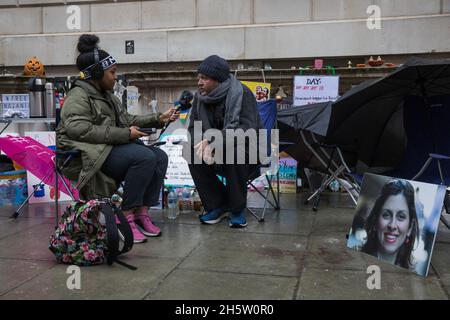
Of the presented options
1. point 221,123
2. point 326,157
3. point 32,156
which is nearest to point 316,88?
point 326,157

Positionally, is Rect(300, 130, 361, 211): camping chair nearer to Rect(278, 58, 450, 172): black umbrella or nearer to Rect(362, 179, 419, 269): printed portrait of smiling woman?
Rect(278, 58, 450, 172): black umbrella

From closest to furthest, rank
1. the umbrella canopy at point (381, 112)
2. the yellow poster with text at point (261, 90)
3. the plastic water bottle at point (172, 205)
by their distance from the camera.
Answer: the umbrella canopy at point (381, 112), the plastic water bottle at point (172, 205), the yellow poster with text at point (261, 90)

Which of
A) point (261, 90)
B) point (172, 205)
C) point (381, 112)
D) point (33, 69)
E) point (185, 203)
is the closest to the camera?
point (381, 112)

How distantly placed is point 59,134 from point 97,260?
3.91ft

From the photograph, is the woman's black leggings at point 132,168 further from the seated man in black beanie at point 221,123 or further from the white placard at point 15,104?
the white placard at point 15,104

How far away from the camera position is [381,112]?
15.4ft

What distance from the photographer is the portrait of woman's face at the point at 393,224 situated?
11.1 feet

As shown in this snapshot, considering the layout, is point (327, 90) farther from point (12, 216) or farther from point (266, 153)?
point (12, 216)

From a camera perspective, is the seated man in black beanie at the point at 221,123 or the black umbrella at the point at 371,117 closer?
the black umbrella at the point at 371,117

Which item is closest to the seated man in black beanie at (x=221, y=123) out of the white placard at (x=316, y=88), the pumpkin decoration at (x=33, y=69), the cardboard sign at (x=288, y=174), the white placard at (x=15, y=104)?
the cardboard sign at (x=288, y=174)

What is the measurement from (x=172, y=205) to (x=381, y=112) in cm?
245

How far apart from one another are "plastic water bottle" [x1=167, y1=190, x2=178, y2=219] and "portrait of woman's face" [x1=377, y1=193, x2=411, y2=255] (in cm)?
227

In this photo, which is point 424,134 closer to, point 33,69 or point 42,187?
point 42,187

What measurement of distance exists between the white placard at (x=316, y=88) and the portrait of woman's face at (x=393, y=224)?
3.48 metres
